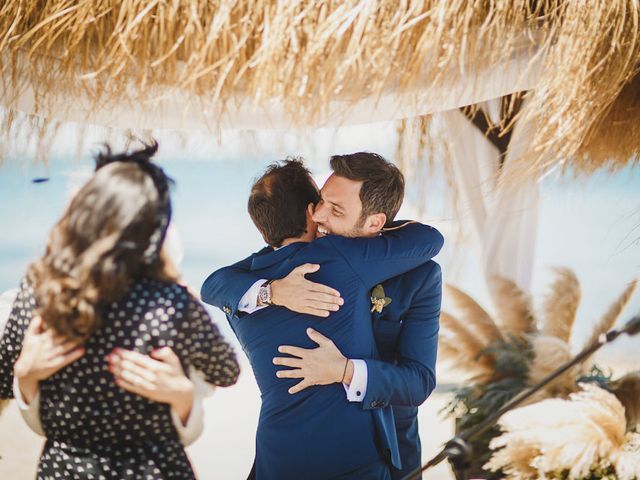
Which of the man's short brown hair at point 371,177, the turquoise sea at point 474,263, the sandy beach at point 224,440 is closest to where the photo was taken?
the man's short brown hair at point 371,177

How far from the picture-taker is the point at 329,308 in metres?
1.81

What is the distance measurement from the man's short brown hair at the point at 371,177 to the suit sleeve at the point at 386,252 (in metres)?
0.08

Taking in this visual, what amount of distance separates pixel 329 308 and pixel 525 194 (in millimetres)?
1487

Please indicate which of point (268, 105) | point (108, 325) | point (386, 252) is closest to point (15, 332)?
point (108, 325)

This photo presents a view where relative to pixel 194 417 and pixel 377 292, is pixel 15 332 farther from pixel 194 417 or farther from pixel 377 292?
pixel 377 292

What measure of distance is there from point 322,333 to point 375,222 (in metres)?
0.32

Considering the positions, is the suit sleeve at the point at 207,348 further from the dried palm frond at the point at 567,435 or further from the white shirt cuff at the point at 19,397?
the dried palm frond at the point at 567,435

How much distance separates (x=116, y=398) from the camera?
5.20 ft

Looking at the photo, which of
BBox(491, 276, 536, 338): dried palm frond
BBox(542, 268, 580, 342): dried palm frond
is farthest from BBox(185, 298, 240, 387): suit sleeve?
BBox(542, 268, 580, 342): dried palm frond

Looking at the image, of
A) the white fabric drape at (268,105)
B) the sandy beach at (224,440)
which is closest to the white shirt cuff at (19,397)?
the white fabric drape at (268,105)

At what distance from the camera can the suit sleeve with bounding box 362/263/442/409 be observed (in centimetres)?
185

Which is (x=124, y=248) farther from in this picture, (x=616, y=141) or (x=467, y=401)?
(x=467, y=401)

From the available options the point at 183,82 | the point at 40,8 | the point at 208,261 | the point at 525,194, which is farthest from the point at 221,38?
the point at 208,261

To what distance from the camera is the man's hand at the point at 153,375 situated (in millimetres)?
1579
